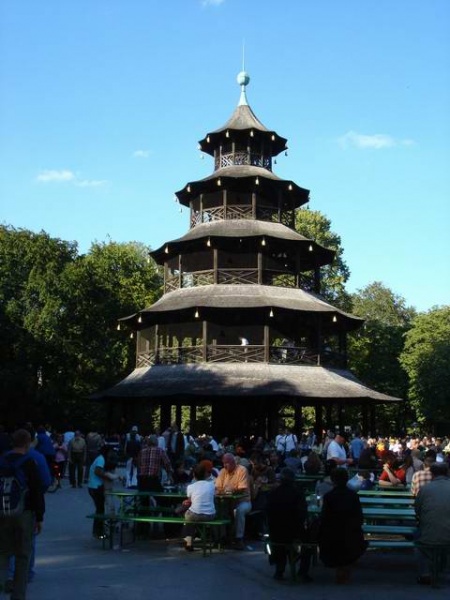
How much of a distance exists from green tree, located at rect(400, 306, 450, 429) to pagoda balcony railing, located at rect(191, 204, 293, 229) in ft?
67.6

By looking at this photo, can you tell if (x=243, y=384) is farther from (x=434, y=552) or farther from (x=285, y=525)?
(x=434, y=552)

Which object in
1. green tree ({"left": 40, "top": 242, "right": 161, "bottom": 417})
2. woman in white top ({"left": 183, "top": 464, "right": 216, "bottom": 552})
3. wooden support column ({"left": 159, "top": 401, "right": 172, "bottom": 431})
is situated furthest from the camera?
green tree ({"left": 40, "top": 242, "right": 161, "bottom": 417})

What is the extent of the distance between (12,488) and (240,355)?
24.5 meters

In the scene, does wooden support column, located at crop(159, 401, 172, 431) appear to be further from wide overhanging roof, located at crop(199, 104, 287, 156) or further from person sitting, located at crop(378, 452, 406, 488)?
person sitting, located at crop(378, 452, 406, 488)

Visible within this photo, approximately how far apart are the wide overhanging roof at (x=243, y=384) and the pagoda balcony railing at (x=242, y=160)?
1266 cm

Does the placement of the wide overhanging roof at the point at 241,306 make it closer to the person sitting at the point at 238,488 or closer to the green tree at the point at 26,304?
the green tree at the point at 26,304

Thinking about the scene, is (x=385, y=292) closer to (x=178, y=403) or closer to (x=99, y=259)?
(x=99, y=259)

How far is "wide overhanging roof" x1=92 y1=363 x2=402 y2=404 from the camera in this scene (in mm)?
29078

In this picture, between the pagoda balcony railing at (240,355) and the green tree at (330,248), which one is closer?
the pagoda balcony railing at (240,355)

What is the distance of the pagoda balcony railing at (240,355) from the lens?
1253 inches

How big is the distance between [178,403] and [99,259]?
2613 cm

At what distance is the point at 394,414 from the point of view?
63500 mm

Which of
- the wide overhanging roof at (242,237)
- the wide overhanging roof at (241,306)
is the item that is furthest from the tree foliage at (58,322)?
the wide overhanging roof at (241,306)

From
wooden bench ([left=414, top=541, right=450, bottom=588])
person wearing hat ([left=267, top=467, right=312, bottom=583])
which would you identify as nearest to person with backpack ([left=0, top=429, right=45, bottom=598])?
person wearing hat ([left=267, top=467, right=312, bottom=583])
